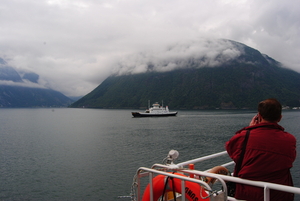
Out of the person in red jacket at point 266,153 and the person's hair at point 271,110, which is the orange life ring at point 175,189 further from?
the person's hair at point 271,110

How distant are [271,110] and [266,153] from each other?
2.05 feet

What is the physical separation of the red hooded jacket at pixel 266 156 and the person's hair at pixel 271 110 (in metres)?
0.13

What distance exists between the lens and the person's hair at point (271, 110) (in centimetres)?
346

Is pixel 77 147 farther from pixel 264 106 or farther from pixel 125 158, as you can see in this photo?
pixel 264 106

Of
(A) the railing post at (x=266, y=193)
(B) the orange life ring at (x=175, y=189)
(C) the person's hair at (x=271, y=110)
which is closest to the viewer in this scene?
(A) the railing post at (x=266, y=193)

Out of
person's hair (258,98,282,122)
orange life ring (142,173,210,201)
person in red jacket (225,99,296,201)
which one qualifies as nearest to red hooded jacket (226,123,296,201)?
person in red jacket (225,99,296,201)

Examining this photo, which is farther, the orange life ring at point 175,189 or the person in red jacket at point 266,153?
the orange life ring at point 175,189

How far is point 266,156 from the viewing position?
3.31 m

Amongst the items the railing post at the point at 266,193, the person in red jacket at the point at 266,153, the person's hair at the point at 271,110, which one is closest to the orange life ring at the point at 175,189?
the person in red jacket at the point at 266,153

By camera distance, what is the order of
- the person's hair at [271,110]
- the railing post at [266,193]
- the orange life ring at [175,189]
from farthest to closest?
the orange life ring at [175,189] → the person's hair at [271,110] → the railing post at [266,193]

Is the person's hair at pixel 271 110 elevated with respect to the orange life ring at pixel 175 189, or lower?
elevated

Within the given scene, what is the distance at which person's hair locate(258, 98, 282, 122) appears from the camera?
3459 millimetres

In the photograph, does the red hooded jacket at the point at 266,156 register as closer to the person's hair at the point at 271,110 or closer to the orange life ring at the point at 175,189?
the person's hair at the point at 271,110

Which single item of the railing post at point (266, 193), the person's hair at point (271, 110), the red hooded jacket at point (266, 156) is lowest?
the railing post at point (266, 193)
